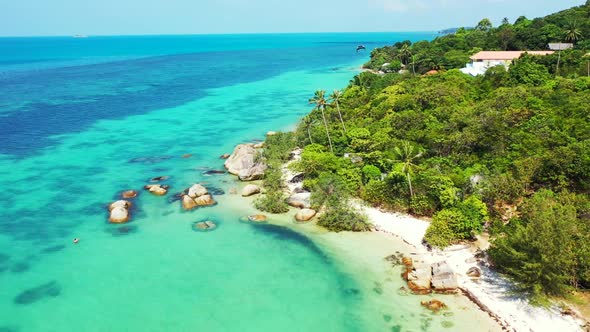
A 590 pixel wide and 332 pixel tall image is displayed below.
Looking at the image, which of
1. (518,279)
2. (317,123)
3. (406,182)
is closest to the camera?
(518,279)

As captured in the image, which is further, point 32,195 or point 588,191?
point 32,195

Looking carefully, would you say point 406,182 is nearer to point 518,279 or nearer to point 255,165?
point 518,279

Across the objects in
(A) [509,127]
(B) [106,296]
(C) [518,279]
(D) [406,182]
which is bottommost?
(B) [106,296]

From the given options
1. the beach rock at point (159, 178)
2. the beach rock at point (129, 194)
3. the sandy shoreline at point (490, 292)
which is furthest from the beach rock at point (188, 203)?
the sandy shoreline at point (490, 292)

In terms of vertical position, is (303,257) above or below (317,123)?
below

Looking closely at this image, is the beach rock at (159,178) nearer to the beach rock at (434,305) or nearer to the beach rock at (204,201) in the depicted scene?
the beach rock at (204,201)

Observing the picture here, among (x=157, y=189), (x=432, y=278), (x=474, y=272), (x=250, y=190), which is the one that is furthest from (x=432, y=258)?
(x=157, y=189)

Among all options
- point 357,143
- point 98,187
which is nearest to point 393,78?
point 357,143

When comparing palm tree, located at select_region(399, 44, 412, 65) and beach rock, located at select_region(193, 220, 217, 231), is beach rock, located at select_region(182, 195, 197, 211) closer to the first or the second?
beach rock, located at select_region(193, 220, 217, 231)

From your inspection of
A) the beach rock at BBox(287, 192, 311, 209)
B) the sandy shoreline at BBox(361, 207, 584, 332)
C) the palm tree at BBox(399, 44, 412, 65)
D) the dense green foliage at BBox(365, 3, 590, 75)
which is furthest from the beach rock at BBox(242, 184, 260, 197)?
the palm tree at BBox(399, 44, 412, 65)
